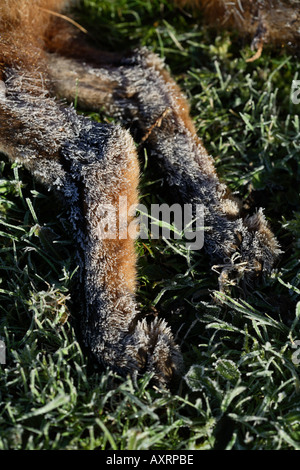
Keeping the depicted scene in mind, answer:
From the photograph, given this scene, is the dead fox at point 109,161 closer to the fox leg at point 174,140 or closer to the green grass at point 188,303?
the fox leg at point 174,140

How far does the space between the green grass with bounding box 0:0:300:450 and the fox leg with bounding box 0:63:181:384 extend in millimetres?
108

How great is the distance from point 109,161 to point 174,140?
48 centimetres

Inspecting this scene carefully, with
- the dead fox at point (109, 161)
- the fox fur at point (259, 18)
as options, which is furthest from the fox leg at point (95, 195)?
the fox fur at point (259, 18)

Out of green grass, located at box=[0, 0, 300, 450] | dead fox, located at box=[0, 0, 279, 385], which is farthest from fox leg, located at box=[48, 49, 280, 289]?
green grass, located at box=[0, 0, 300, 450]

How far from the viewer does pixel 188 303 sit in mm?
2586

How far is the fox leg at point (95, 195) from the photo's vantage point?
2213 millimetres

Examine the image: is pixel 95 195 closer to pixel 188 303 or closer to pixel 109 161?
pixel 109 161

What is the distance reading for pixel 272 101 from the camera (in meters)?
3.11

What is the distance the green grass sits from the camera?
2080 mm

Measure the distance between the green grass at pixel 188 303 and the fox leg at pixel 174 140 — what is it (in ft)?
0.51

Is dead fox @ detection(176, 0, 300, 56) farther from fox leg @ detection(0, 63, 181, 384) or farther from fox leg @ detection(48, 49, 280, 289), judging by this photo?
fox leg @ detection(0, 63, 181, 384)

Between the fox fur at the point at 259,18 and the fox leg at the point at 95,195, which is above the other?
the fox fur at the point at 259,18

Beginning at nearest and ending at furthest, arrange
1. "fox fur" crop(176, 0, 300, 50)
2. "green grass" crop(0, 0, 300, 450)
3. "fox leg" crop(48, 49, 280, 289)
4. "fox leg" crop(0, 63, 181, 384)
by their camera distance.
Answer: "green grass" crop(0, 0, 300, 450) → "fox leg" crop(0, 63, 181, 384) → "fox leg" crop(48, 49, 280, 289) → "fox fur" crop(176, 0, 300, 50)

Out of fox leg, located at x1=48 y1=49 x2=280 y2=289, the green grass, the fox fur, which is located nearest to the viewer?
the green grass
